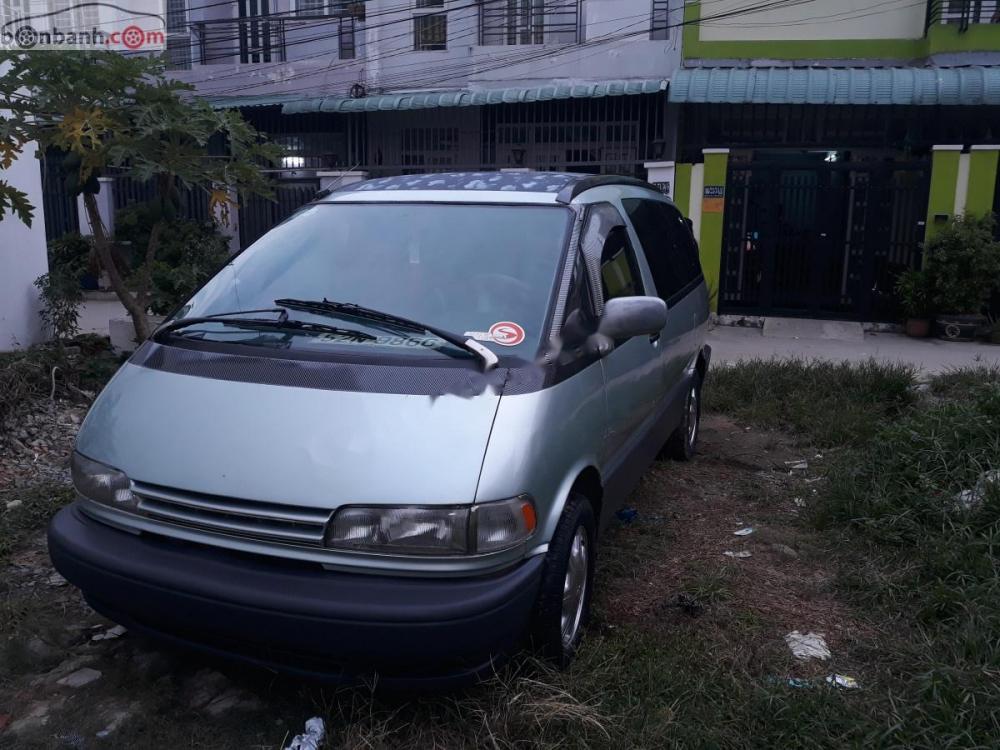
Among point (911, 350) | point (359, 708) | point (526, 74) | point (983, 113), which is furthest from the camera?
point (526, 74)

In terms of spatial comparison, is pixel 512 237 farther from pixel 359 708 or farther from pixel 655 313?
pixel 359 708

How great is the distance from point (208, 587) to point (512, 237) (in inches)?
70.8

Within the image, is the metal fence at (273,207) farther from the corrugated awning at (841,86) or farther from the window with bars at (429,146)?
the corrugated awning at (841,86)

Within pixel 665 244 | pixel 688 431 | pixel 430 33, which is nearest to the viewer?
pixel 665 244

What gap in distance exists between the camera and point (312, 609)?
97.6 inches

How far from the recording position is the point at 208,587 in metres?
2.58

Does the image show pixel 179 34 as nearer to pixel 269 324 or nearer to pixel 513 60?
pixel 513 60

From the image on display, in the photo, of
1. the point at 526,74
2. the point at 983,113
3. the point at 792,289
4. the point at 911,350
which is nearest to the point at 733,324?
the point at 792,289

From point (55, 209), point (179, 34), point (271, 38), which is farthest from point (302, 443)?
point (179, 34)

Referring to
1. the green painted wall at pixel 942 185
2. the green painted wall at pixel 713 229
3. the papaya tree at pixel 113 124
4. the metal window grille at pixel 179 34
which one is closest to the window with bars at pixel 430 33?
the metal window grille at pixel 179 34

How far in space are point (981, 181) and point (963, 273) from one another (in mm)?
1364

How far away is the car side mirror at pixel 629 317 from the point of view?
3369 millimetres

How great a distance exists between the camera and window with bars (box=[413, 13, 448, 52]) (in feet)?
53.3

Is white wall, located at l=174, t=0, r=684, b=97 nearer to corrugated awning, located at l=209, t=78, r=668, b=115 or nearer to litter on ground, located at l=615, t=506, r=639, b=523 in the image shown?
corrugated awning, located at l=209, t=78, r=668, b=115
